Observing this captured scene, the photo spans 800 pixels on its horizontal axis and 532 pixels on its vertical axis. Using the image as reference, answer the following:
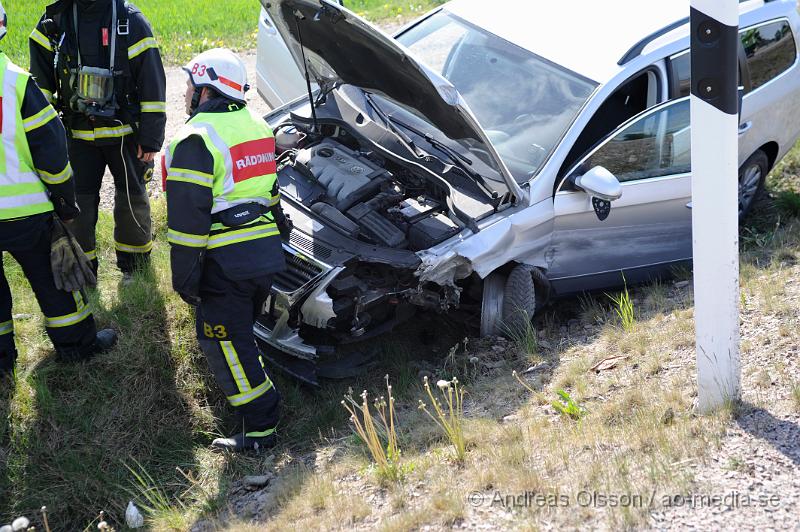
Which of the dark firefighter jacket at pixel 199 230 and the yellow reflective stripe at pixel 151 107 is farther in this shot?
the yellow reflective stripe at pixel 151 107

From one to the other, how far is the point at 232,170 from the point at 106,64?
5.15ft

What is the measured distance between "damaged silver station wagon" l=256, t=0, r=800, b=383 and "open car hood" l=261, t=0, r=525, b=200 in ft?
0.04

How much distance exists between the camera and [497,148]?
550cm

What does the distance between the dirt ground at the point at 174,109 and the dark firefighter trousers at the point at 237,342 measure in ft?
8.24

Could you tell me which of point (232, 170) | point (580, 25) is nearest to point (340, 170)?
point (232, 170)

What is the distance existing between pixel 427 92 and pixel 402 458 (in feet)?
6.64

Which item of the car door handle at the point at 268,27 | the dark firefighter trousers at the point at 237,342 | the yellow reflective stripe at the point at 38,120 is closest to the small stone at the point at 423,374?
the dark firefighter trousers at the point at 237,342

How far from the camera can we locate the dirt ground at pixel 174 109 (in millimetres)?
7235

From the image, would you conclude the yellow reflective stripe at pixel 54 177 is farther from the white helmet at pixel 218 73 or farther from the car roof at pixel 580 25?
the car roof at pixel 580 25

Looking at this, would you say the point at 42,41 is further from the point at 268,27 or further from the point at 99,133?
the point at 268,27

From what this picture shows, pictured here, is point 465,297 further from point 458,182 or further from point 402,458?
point 402,458

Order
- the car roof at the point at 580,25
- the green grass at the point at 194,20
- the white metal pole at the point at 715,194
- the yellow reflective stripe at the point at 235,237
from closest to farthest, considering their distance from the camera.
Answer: the white metal pole at the point at 715,194 → the yellow reflective stripe at the point at 235,237 → the car roof at the point at 580,25 → the green grass at the point at 194,20

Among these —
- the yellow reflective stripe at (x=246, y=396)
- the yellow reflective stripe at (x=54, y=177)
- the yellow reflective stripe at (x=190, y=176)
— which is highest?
the yellow reflective stripe at (x=190, y=176)

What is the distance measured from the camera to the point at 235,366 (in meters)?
4.56
